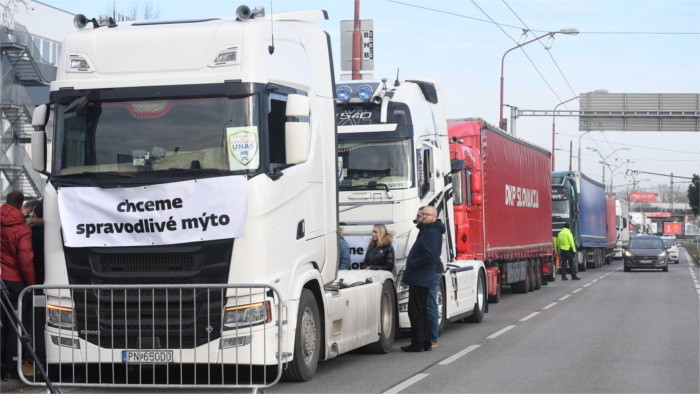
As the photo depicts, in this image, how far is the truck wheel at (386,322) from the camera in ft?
43.4

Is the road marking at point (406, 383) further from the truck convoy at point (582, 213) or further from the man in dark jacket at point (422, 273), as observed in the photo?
the truck convoy at point (582, 213)

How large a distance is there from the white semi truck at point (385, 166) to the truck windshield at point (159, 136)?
5.34m

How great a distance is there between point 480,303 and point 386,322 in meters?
5.35

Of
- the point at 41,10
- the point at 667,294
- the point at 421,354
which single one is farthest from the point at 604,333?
the point at 41,10

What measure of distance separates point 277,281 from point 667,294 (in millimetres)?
19550

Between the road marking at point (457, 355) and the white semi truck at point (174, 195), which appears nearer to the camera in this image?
the white semi truck at point (174, 195)

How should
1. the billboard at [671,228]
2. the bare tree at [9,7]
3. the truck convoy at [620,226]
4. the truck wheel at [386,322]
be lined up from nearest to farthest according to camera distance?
the truck wheel at [386,322]
the bare tree at [9,7]
the truck convoy at [620,226]
the billboard at [671,228]

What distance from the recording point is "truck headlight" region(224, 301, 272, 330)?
9.32 m

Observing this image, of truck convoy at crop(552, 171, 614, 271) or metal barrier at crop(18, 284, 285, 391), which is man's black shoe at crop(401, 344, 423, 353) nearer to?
metal barrier at crop(18, 284, 285, 391)

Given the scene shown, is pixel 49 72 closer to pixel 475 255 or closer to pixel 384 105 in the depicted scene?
pixel 475 255

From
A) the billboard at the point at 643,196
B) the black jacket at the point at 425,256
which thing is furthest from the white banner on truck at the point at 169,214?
the billboard at the point at 643,196

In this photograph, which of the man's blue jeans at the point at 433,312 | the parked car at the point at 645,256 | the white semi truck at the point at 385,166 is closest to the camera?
the man's blue jeans at the point at 433,312

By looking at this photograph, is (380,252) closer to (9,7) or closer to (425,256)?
(425,256)

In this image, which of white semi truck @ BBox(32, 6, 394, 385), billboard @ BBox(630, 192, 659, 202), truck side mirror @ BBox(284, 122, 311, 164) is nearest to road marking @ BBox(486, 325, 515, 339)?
white semi truck @ BBox(32, 6, 394, 385)
